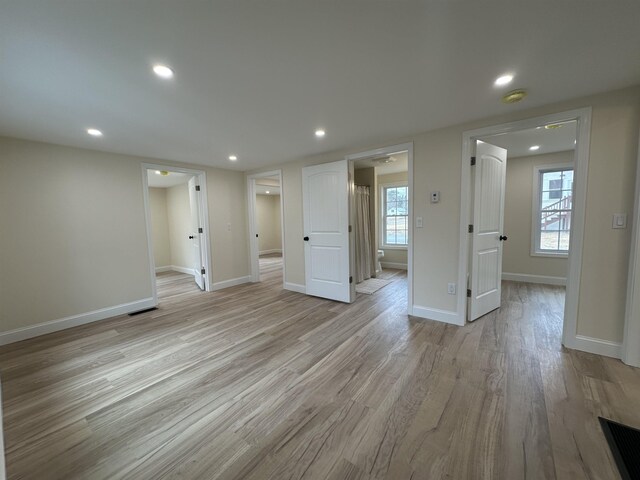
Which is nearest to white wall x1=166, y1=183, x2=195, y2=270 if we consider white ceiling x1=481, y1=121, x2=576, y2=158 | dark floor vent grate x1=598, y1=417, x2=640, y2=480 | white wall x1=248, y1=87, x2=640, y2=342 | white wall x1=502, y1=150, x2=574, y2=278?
white wall x1=248, y1=87, x2=640, y2=342

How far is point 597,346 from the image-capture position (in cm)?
224

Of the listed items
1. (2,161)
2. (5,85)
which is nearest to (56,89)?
(5,85)

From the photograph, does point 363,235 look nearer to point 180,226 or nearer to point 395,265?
point 395,265

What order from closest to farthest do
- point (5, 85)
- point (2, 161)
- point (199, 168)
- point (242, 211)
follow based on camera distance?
point (5, 85), point (2, 161), point (199, 168), point (242, 211)

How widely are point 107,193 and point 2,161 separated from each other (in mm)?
928

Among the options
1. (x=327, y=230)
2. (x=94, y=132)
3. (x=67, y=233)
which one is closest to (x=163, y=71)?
(x=94, y=132)

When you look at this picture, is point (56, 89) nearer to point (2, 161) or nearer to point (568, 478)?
point (2, 161)

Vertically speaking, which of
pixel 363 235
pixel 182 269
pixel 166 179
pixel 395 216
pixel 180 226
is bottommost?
pixel 182 269

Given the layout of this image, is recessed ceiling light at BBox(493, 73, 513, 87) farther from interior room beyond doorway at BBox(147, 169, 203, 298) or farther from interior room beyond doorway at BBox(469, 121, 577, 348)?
interior room beyond doorway at BBox(147, 169, 203, 298)

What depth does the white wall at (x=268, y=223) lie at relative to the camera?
9039 millimetres

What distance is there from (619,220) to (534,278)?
3073mm

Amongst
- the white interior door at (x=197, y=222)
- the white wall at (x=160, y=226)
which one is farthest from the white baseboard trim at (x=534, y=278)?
the white wall at (x=160, y=226)

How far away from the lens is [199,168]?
4379 mm

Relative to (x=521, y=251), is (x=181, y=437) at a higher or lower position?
lower
